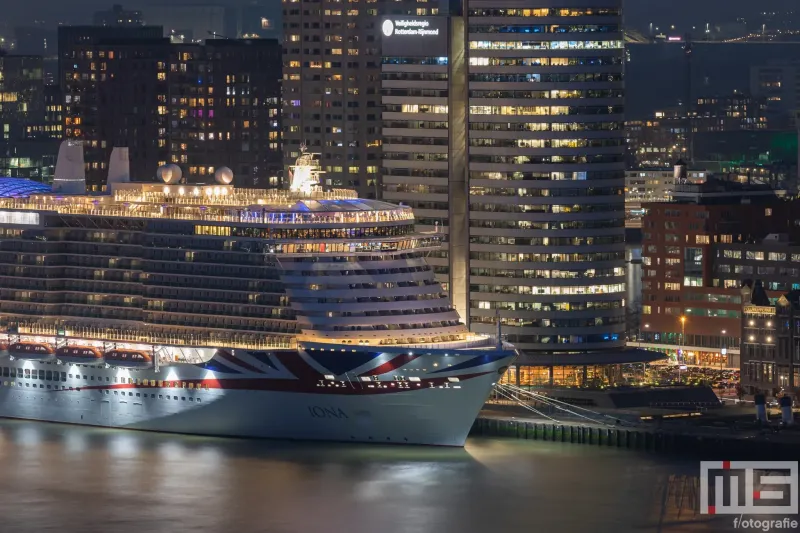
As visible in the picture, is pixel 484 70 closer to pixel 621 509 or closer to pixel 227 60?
pixel 621 509

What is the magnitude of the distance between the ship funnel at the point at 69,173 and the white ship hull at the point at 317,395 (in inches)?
409

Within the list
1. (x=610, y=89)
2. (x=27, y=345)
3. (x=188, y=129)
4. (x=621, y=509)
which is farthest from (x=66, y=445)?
(x=188, y=129)

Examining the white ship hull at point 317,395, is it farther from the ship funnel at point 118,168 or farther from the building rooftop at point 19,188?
the ship funnel at point 118,168

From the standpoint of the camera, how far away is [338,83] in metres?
131

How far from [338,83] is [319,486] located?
59134mm

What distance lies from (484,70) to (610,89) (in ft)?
15.9

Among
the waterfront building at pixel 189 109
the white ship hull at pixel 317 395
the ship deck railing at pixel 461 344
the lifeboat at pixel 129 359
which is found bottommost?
the white ship hull at pixel 317 395

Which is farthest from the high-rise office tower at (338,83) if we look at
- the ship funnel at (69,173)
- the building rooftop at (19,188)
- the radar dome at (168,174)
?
the radar dome at (168,174)

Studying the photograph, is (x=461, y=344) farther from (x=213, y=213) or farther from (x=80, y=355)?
(x=80, y=355)

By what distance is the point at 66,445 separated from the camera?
267 feet

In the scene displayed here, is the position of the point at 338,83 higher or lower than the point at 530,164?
higher

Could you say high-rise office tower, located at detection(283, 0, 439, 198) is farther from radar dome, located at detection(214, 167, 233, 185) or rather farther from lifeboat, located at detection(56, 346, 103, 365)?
lifeboat, located at detection(56, 346, 103, 365)

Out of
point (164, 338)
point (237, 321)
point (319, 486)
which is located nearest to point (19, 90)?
point (164, 338)

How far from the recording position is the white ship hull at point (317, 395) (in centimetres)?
7944
